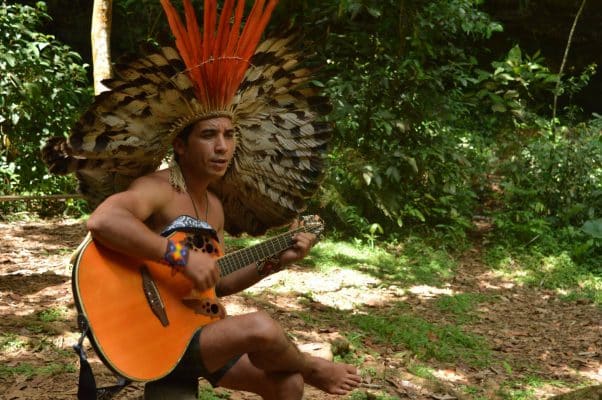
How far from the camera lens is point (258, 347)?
2.24m

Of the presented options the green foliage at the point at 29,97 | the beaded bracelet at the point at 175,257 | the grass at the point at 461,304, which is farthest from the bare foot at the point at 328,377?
the green foliage at the point at 29,97

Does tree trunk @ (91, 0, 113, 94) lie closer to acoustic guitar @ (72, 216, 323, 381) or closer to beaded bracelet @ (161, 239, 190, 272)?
acoustic guitar @ (72, 216, 323, 381)

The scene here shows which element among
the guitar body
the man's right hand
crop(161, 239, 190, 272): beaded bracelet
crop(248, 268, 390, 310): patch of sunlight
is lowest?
crop(248, 268, 390, 310): patch of sunlight

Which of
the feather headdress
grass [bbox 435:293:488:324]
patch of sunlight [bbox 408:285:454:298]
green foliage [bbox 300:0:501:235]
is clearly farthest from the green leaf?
the feather headdress

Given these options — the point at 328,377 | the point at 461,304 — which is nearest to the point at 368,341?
the point at 461,304

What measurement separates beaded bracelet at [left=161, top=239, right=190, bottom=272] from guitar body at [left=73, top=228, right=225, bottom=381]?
0.11m

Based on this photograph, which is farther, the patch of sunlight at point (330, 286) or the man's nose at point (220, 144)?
the patch of sunlight at point (330, 286)

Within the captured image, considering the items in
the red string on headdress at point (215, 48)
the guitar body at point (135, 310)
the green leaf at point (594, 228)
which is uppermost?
the red string on headdress at point (215, 48)

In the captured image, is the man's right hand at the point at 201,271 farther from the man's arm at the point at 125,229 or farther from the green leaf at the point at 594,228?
the green leaf at the point at 594,228

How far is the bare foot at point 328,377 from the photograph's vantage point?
249 cm

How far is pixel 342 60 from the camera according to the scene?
680 centimetres

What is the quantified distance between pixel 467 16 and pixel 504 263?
2.46m

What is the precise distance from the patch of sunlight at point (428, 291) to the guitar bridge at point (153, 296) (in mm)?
3534

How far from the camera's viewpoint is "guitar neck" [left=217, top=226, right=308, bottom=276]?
2.48 metres
